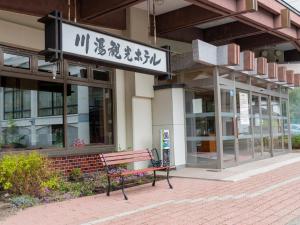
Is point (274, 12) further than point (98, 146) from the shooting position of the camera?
Yes

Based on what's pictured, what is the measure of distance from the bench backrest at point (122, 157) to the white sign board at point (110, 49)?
5.89 ft

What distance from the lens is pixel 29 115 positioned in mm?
7949

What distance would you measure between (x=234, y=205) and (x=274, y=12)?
675 cm

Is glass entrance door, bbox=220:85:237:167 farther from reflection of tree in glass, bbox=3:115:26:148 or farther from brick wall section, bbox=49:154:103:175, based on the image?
reflection of tree in glass, bbox=3:115:26:148

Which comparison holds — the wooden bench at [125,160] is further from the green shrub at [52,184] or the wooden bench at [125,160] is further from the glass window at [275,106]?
the glass window at [275,106]

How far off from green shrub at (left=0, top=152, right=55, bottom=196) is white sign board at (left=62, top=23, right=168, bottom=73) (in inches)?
90.8

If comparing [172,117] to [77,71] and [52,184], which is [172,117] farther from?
[52,184]

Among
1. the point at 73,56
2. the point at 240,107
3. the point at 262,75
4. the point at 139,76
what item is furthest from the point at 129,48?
the point at 262,75

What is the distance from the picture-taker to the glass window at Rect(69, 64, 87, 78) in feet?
28.7

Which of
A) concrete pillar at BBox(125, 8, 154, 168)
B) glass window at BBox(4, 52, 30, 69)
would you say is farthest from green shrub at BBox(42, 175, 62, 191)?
concrete pillar at BBox(125, 8, 154, 168)

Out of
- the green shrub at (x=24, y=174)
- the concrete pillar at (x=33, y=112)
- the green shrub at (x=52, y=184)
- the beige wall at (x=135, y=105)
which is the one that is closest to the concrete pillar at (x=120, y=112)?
the beige wall at (x=135, y=105)

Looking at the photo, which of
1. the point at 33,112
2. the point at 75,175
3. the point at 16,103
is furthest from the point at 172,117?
the point at 16,103

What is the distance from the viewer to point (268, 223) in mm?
4750

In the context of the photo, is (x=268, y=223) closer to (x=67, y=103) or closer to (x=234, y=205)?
(x=234, y=205)
